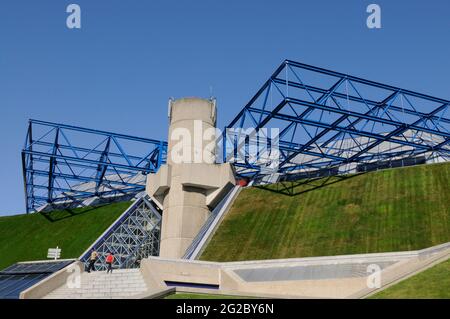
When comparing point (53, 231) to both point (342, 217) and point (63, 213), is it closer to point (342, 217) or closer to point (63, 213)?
point (63, 213)

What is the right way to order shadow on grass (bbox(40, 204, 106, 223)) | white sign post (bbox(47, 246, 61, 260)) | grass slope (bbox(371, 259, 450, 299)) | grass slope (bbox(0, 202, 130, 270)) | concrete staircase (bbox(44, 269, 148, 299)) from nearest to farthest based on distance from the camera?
grass slope (bbox(371, 259, 450, 299)), concrete staircase (bbox(44, 269, 148, 299)), white sign post (bbox(47, 246, 61, 260)), grass slope (bbox(0, 202, 130, 270)), shadow on grass (bbox(40, 204, 106, 223))

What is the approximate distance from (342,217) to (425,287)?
2013 centimetres

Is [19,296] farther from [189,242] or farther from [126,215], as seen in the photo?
[126,215]

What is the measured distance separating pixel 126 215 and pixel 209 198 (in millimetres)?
11523

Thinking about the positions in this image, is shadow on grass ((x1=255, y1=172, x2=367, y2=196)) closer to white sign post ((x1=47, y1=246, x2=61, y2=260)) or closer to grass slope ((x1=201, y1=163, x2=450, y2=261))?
grass slope ((x1=201, y1=163, x2=450, y2=261))

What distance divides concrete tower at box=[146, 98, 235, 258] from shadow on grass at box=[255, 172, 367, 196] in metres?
5.84

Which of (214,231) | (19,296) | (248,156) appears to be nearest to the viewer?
(19,296)

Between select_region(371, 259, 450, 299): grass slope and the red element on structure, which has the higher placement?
the red element on structure

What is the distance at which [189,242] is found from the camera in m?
46.8

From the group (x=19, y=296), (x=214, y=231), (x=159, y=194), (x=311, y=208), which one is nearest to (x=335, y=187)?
(x=311, y=208)

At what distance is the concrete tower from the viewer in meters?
47.5

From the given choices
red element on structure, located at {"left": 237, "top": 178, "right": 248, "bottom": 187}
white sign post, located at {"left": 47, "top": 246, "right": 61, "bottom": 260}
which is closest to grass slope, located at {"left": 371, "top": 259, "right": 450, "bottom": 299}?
white sign post, located at {"left": 47, "top": 246, "right": 61, "bottom": 260}

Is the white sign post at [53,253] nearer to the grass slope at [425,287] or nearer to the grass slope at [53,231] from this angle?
the grass slope at [53,231]

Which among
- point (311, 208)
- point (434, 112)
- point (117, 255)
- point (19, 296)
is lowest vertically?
point (19, 296)
